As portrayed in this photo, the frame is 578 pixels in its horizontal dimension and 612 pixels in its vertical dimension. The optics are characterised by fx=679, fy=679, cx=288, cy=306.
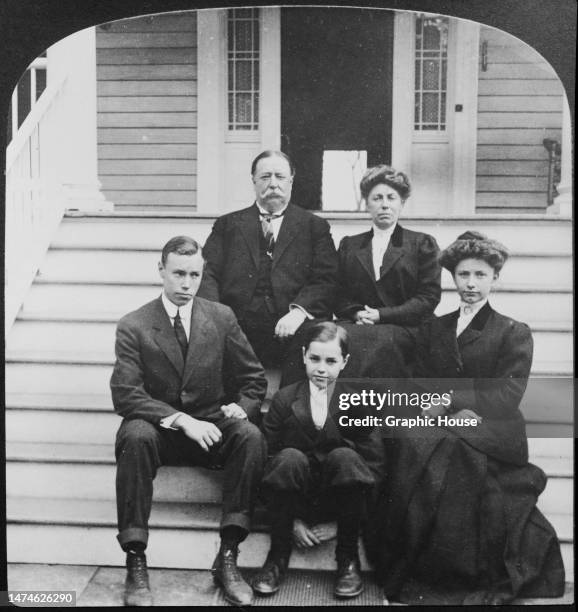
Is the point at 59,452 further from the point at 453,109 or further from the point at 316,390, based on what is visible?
the point at 453,109

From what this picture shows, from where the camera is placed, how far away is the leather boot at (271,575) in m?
2.12

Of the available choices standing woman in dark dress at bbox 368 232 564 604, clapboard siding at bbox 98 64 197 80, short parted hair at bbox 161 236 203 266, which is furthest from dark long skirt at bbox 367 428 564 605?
clapboard siding at bbox 98 64 197 80

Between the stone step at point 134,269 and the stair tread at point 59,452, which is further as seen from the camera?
the stair tread at point 59,452

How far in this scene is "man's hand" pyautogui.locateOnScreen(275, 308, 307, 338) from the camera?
7.14ft

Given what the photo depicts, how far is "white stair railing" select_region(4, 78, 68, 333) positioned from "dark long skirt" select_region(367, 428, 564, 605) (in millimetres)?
1333

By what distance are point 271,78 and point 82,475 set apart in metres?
1.49

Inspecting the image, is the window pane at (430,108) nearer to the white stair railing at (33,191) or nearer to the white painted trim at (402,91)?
the white painted trim at (402,91)

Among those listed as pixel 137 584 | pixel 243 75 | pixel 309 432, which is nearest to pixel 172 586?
pixel 137 584

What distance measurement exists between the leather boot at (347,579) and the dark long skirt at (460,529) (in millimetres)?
87

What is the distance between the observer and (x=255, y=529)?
2.21 metres

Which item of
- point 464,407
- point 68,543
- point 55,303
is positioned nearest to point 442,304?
point 464,407

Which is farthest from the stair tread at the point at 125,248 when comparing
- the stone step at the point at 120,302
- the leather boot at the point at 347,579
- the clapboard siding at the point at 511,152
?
the leather boot at the point at 347,579

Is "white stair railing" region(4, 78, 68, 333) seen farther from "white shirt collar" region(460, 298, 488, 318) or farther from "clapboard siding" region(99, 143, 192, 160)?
"white shirt collar" region(460, 298, 488, 318)

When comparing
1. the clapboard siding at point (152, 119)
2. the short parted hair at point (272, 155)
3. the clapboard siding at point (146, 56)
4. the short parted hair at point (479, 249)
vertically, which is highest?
the clapboard siding at point (146, 56)
